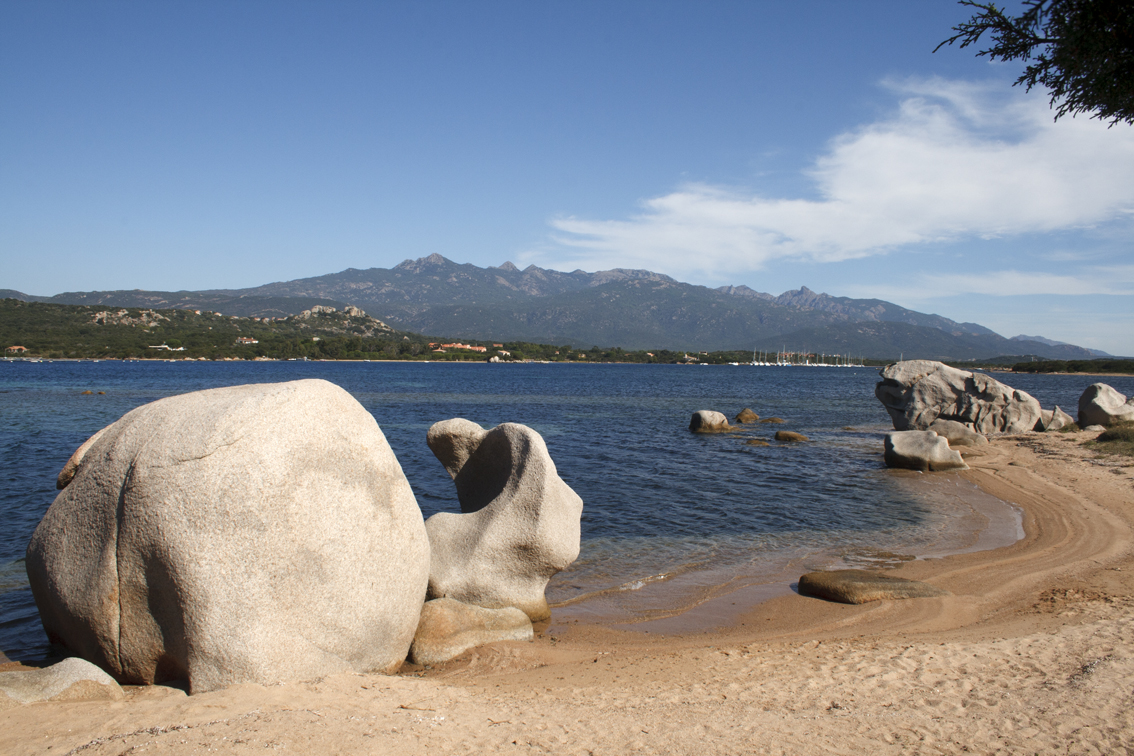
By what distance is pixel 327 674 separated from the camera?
6227mm

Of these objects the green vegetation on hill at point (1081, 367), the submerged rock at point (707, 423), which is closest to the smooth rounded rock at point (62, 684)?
the submerged rock at point (707, 423)

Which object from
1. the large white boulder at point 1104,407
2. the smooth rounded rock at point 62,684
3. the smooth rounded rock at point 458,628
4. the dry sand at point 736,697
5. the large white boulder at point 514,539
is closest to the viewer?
the dry sand at point 736,697

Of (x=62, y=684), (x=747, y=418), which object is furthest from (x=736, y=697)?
(x=747, y=418)

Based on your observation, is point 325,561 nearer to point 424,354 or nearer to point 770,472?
point 770,472

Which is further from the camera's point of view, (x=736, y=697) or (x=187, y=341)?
(x=187, y=341)

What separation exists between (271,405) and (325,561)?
5.40 ft

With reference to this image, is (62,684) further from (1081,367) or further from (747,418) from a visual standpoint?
(1081,367)

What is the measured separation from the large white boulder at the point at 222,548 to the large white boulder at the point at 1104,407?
36032mm

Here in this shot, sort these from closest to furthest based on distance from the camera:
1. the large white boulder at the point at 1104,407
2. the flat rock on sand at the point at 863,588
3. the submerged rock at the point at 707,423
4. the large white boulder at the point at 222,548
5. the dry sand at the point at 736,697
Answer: the dry sand at the point at 736,697, the large white boulder at the point at 222,548, the flat rock on sand at the point at 863,588, the large white boulder at the point at 1104,407, the submerged rock at the point at 707,423

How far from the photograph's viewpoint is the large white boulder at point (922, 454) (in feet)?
76.1

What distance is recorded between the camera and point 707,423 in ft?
117

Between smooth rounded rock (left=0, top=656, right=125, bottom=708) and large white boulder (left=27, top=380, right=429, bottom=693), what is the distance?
29cm

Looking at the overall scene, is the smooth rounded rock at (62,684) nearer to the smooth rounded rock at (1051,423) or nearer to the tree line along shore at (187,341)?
the smooth rounded rock at (1051,423)

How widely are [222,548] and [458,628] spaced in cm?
317
